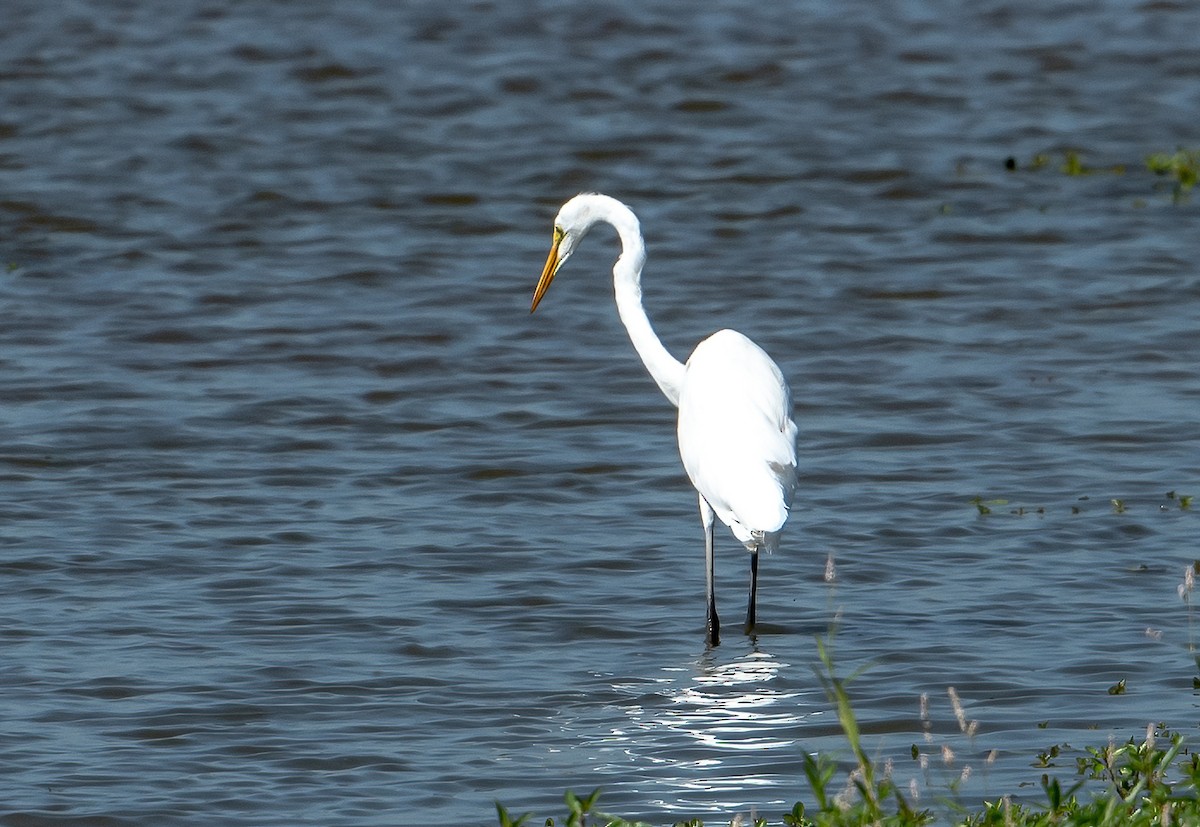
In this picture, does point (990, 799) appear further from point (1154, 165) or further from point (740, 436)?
point (1154, 165)

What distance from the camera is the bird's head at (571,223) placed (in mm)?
6523

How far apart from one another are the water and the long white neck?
1.98 feet

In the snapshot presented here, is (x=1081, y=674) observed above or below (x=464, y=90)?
below

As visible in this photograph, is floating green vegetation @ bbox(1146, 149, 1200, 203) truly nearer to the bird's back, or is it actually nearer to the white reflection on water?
the bird's back

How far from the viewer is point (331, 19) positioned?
1716 cm

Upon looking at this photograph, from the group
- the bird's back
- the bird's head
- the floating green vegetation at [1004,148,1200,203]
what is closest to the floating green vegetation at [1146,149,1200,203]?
the floating green vegetation at [1004,148,1200,203]

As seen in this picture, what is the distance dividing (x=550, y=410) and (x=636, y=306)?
6.44ft

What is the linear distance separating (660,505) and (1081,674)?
2108mm

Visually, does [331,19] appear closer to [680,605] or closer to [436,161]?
[436,161]

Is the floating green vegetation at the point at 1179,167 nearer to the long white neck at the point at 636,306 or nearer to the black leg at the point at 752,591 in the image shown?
the long white neck at the point at 636,306

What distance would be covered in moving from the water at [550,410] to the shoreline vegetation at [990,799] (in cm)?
14

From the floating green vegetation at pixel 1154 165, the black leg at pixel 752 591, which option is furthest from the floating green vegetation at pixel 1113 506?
the floating green vegetation at pixel 1154 165

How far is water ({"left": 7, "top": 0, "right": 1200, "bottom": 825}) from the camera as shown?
5.09 m

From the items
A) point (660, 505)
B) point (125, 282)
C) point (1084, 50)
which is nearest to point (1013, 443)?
point (660, 505)
